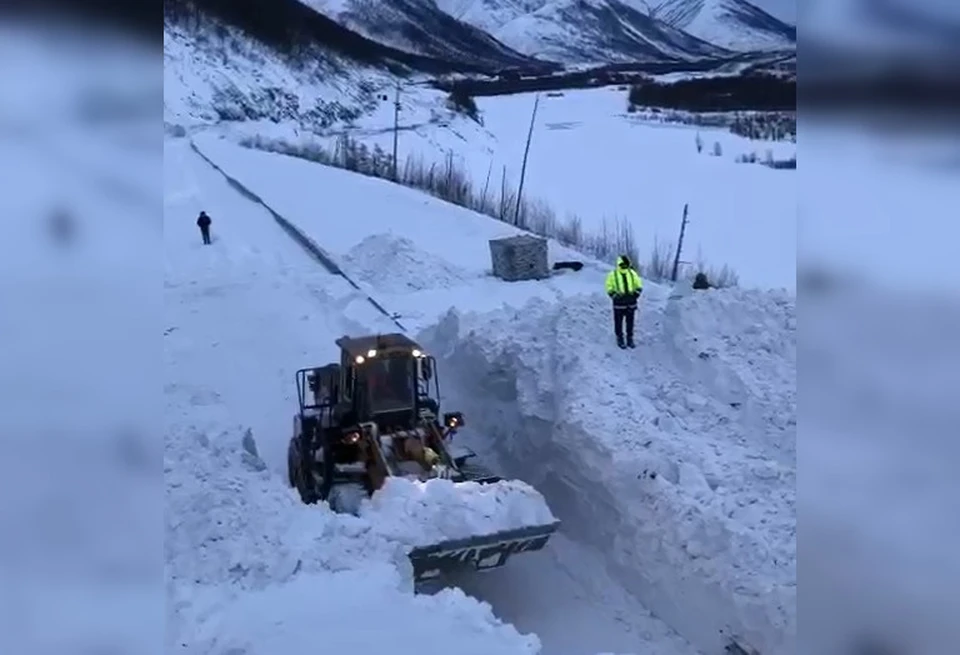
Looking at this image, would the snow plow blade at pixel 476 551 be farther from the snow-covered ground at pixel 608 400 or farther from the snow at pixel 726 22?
the snow at pixel 726 22

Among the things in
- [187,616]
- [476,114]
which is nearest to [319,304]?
[476,114]

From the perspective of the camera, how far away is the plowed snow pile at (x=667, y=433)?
4.12m

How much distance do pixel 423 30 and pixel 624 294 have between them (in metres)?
1.70

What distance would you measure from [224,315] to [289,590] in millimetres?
2708

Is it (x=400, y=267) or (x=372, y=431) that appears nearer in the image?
(x=372, y=431)

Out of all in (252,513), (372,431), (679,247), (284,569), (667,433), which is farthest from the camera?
(679,247)

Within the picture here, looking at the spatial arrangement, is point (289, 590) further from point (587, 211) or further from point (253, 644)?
point (587, 211)

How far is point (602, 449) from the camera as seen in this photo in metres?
4.95

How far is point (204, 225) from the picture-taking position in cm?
582

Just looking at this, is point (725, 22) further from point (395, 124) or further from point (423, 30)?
point (395, 124)

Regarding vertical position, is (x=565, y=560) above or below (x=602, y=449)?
below

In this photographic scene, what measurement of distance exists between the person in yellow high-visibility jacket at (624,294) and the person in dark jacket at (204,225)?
7.12 feet

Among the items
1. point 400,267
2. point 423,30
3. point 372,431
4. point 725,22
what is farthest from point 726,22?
point 400,267

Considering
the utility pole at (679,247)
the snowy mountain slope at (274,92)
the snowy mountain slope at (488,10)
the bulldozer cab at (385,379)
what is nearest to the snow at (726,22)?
the snowy mountain slope at (488,10)
